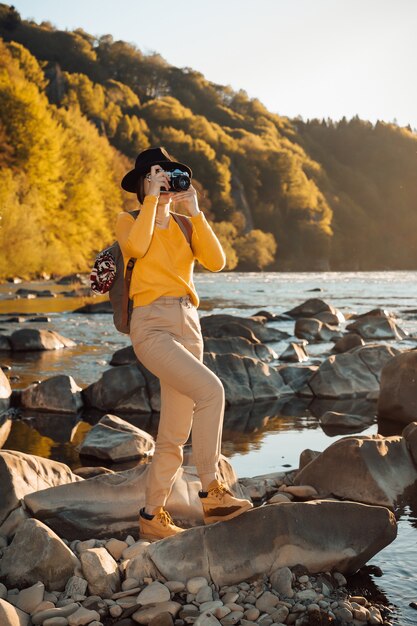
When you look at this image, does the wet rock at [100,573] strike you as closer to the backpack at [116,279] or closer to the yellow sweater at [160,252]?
the backpack at [116,279]

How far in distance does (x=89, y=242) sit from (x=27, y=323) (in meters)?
31.7

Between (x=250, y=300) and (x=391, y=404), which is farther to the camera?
A: (x=250, y=300)

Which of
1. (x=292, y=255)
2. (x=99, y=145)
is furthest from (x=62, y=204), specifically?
(x=292, y=255)

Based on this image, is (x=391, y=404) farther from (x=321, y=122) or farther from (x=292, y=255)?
(x=321, y=122)

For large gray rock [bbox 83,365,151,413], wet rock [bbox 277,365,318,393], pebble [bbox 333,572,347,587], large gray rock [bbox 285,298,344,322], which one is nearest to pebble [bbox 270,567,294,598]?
pebble [bbox 333,572,347,587]

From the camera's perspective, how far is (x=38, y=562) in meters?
4.32

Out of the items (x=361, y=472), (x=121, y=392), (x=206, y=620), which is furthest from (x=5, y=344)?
(x=206, y=620)

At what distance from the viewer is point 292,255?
336ft

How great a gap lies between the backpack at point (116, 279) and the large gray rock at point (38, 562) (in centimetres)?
126

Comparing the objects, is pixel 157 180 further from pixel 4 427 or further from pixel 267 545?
pixel 4 427

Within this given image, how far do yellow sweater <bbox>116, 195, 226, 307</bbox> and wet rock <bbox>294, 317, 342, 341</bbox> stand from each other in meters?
14.6

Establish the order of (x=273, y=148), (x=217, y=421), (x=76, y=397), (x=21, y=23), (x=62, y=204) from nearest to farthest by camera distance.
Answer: (x=217, y=421) → (x=76, y=397) → (x=62, y=204) → (x=273, y=148) → (x=21, y=23)

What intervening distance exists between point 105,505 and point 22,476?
0.61m

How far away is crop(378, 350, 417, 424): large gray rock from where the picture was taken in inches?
352
